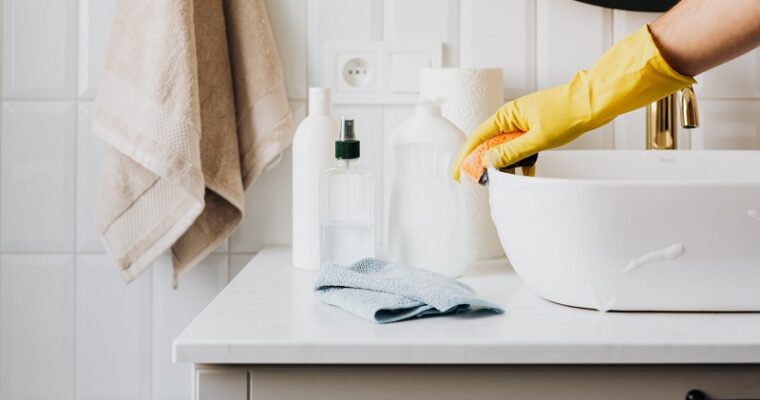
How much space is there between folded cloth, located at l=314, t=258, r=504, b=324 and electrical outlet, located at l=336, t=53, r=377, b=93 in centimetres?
41

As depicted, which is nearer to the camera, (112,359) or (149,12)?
(149,12)

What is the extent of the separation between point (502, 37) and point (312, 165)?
0.39 meters

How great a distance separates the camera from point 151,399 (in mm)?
1299

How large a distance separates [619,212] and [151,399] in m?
0.83

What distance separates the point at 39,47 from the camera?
127cm

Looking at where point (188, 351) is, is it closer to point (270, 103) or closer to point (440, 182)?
point (440, 182)

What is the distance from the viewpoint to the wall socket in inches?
49.4

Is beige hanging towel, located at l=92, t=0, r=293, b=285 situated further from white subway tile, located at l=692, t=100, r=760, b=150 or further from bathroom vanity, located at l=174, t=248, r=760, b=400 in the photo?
white subway tile, located at l=692, t=100, r=760, b=150

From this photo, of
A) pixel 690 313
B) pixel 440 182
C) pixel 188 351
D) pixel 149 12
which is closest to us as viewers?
pixel 188 351

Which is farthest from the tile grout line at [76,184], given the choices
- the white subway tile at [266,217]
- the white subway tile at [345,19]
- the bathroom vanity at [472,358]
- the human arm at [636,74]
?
the human arm at [636,74]

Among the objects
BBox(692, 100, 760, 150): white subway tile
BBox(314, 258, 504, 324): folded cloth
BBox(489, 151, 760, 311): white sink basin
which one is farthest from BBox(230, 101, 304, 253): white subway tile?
BBox(692, 100, 760, 150): white subway tile

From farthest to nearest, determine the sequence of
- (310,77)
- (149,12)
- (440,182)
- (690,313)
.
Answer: (310,77)
(149,12)
(440,182)
(690,313)

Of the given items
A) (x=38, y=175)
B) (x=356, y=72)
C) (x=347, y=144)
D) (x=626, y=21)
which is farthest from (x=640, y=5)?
(x=38, y=175)

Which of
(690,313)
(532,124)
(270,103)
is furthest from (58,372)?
(690,313)
